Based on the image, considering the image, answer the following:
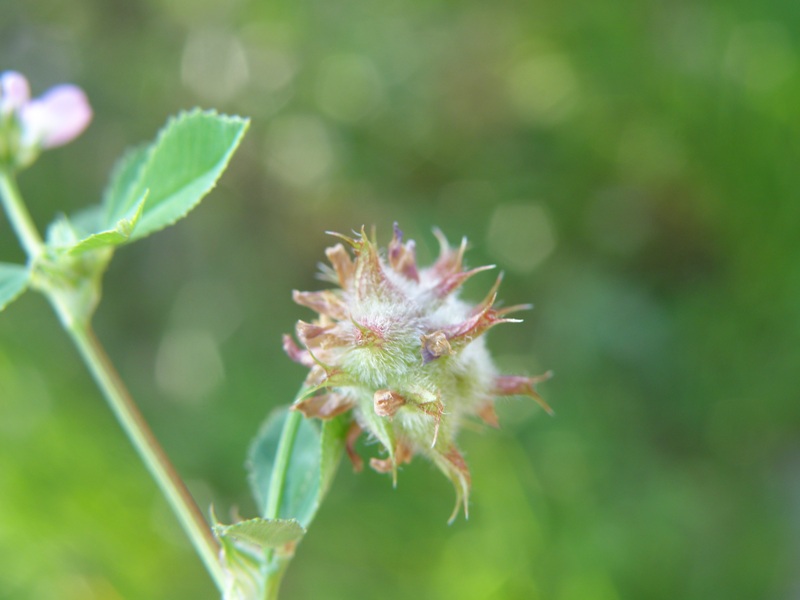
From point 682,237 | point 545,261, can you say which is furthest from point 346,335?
point 682,237

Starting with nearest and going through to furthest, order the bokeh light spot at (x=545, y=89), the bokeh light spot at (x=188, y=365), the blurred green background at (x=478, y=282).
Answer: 1. the blurred green background at (x=478, y=282)
2. the bokeh light spot at (x=545, y=89)
3. the bokeh light spot at (x=188, y=365)

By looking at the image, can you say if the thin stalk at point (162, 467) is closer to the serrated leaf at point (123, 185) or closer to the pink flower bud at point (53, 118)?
the serrated leaf at point (123, 185)

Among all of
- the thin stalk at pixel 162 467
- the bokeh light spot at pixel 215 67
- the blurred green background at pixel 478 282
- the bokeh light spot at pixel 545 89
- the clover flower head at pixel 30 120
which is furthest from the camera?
the bokeh light spot at pixel 215 67

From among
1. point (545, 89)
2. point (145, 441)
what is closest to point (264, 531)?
point (145, 441)

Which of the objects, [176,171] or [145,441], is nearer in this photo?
[145,441]

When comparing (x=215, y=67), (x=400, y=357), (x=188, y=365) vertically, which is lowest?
(x=188, y=365)

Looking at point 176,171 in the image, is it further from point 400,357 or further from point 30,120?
point 400,357

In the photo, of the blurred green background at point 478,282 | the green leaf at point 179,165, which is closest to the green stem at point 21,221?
the green leaf at point 179,165
